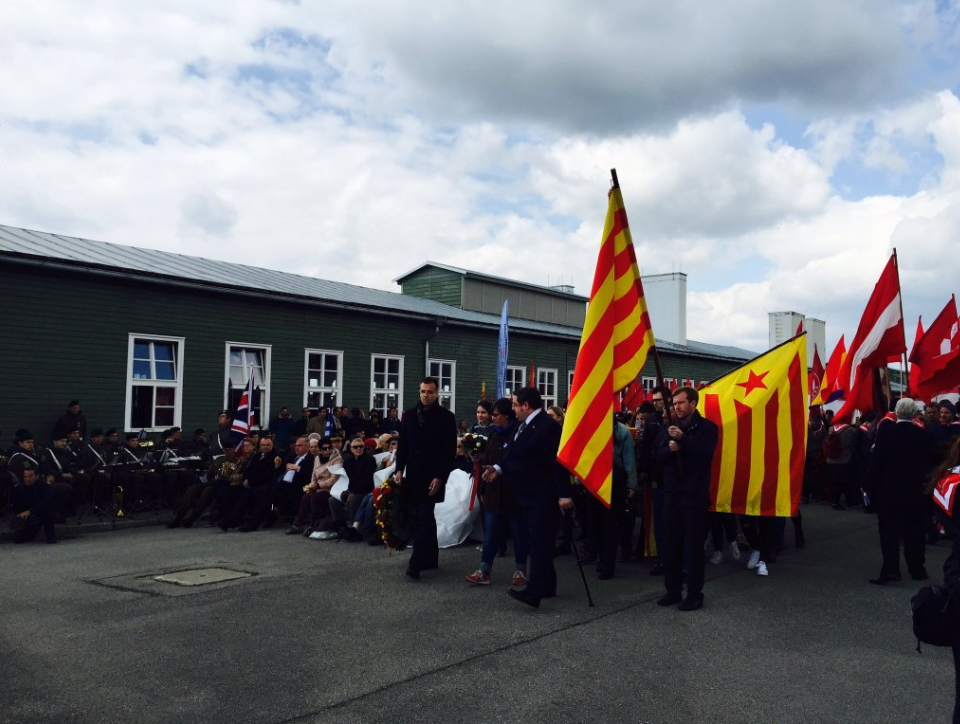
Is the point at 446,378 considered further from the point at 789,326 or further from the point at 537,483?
the point at 789,326

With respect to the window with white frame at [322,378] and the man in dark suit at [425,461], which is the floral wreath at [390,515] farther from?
the window with white frame at [322,378]

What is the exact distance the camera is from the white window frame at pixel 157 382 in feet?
55.6

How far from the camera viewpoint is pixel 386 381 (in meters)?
22.8

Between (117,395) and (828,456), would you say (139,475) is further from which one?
(828,456)

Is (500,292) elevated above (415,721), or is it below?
above

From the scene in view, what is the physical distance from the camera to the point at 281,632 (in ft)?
20.9

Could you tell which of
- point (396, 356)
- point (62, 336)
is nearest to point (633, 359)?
point (62, 336)

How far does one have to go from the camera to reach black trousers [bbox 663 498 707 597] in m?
7.15

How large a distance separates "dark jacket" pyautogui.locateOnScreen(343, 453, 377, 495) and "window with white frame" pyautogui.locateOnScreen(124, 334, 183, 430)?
25.2ft

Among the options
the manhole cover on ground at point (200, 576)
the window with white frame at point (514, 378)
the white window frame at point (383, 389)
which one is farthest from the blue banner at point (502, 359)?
the manhole cover on ground at point (200, 576)

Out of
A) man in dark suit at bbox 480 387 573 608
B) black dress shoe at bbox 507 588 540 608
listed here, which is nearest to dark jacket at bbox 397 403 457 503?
man in dark suit at bbox 480 387 573 608

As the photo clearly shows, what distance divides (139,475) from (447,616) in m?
8.99

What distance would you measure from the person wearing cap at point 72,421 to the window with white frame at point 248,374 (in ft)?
11.2

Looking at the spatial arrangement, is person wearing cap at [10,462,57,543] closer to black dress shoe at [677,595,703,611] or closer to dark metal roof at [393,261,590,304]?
black dress shoe at [677,595,703,611]
